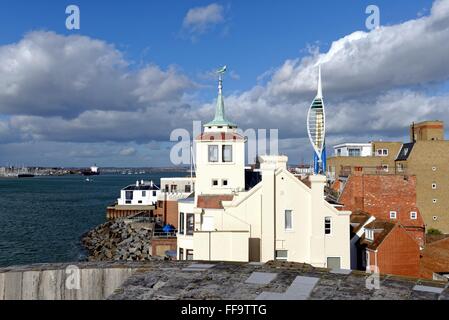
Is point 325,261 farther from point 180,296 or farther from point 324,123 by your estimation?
point 324,123

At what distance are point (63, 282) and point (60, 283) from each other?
6 cm

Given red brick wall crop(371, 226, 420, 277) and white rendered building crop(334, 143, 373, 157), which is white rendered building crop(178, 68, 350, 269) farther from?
white rendered building crop(334, 143, 373, 157)

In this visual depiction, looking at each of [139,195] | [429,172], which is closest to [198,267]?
[429,172]

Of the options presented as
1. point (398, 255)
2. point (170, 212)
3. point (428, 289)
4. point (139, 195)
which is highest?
point (139, 195)

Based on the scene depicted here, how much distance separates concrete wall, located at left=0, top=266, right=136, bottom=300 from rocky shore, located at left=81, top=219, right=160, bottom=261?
3200 centimetres

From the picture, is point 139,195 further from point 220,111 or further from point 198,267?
point 198,267

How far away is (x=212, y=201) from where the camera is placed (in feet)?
82.9

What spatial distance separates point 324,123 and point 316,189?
3040cm

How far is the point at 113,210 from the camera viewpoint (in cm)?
8494

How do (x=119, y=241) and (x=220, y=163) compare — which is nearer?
(x=220, y=163)

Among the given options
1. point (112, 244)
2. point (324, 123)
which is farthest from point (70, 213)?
point (324, 123)

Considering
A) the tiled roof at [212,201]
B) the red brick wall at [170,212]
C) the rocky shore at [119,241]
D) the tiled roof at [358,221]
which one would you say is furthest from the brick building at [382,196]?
the red brick wall at [170,212]

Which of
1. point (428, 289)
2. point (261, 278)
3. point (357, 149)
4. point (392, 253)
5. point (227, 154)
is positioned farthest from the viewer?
point (357, 149)

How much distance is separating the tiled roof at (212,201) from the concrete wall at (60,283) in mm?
14840
